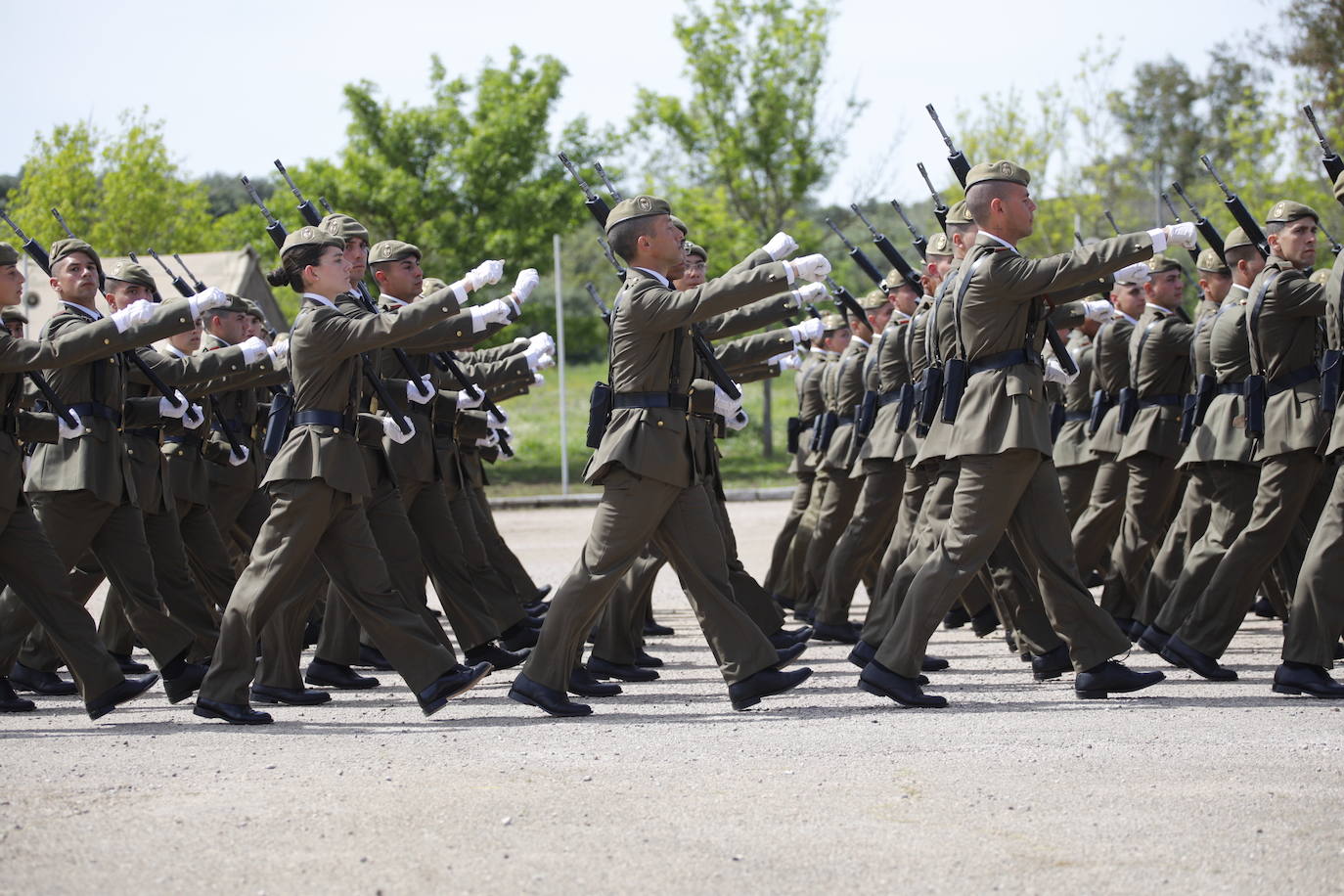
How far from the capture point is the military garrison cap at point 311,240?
6594mm

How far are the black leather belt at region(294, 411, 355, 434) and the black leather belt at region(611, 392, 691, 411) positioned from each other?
1.11 m

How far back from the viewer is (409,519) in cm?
822

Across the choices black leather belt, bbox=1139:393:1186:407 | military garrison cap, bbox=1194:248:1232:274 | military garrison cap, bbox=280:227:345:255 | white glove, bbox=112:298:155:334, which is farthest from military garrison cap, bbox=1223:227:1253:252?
white glove, bbox=112:298:155:334

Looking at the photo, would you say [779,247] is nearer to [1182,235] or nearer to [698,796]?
[1182,235]

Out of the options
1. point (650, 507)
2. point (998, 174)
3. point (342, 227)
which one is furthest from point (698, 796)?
point (342, 227)

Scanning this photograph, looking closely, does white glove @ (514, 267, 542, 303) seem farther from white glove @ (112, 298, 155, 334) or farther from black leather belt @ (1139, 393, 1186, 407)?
black leather belt @ (1139, 393, 1186, 407)

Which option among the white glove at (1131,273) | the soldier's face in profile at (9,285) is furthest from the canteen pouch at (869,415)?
the soldier's face in profile at (9,285)

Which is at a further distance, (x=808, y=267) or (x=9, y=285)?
(x=9, y=285)

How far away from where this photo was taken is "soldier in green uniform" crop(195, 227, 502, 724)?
21.0 ft

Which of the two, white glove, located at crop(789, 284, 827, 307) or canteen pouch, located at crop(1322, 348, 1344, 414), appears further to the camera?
canteen pouch, located at crop(1322, 348, 1344, 414)

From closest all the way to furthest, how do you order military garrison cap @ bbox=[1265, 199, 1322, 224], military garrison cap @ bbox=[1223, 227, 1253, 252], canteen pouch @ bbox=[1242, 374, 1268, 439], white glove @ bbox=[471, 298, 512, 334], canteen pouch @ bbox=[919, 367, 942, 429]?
white glove @ bbox=[471, 298, 512, 334] → canteen pouch @ bbox=[919, 367, 942, 429] → canteen pouch @ bbox=[1242, 374, 1268, 439] → military garrison cap @ bbox=[1265, 199, 1322, 224] → military garrison cap @ bbox=[1223, 227, 1253, 252]

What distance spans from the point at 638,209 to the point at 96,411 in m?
2.53

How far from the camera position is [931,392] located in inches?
271

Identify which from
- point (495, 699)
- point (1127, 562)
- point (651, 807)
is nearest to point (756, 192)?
point (1127, 562)
